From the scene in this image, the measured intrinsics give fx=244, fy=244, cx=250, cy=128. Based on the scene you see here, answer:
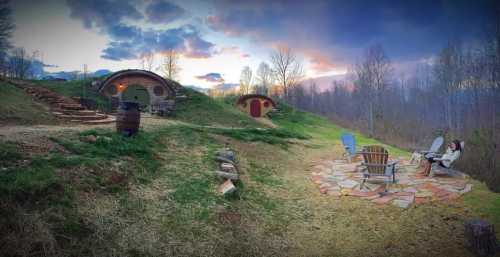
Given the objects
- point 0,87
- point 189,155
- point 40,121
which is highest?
point 0,87

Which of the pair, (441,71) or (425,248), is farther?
(441,71)

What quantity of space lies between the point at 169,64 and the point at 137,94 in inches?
652

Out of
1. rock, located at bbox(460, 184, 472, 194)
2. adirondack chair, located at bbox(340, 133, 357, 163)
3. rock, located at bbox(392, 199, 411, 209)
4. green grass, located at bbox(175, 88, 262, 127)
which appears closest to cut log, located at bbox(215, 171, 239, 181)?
rock, located at bbox(392, 199, 411, 209)

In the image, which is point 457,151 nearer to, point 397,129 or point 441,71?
point 397,129

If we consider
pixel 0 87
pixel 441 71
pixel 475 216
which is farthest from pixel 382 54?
pixel 0 87

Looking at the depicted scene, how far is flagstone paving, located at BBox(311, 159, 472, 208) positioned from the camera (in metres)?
4.21

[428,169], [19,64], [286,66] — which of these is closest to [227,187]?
[428,169]

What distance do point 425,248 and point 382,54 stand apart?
2221 cm

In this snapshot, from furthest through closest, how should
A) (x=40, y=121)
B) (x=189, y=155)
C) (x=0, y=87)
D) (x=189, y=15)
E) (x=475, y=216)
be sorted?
(x=0, y=87) < (x=189, y=15) < (x=40, y=121) < (x=189, y=155) < (x=475, y=216)

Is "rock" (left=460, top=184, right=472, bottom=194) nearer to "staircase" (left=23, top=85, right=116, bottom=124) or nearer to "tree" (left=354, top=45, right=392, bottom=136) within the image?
"staircase" (left=23, top=85, right=116, bottom=124)

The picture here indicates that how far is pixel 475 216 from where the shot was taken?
3484 millimetres

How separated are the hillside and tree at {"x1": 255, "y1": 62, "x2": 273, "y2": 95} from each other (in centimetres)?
3773

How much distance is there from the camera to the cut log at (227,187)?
4074mm

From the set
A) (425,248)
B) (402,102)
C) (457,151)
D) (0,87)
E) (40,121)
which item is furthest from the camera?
(402,102)
